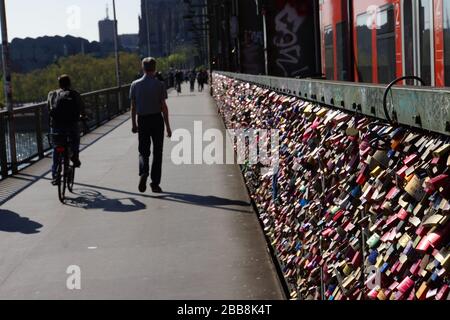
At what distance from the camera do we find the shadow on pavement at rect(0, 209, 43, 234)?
10.4 m

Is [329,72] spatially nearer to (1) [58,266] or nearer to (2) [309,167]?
(1) [58,266]

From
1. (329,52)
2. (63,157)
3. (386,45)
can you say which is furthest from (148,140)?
(329,52)

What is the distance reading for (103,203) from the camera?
1240 centimetres

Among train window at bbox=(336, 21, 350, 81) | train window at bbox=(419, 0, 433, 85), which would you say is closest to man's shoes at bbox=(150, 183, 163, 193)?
train window at bbox=(336, 21, 350, 81)

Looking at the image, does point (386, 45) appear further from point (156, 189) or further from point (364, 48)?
point (156, 189)

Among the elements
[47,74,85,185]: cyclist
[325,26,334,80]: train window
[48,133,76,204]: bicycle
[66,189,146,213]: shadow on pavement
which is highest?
[325,26,334,80]: train window

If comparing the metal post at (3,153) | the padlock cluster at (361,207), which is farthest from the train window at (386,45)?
the metal post at (3,153)

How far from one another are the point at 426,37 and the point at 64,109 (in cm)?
584

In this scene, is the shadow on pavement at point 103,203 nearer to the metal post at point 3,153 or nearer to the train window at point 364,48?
the metal post at point 3,153

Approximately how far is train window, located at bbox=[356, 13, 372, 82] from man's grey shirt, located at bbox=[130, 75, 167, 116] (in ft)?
9.40

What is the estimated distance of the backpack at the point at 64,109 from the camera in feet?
44.1

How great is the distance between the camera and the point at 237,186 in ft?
45.0

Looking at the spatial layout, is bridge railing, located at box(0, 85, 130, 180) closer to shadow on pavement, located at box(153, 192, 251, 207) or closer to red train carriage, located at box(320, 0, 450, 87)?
shadow on pavement, located at box(153, 192, 251, 207)

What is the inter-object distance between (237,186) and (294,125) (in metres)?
7.68
